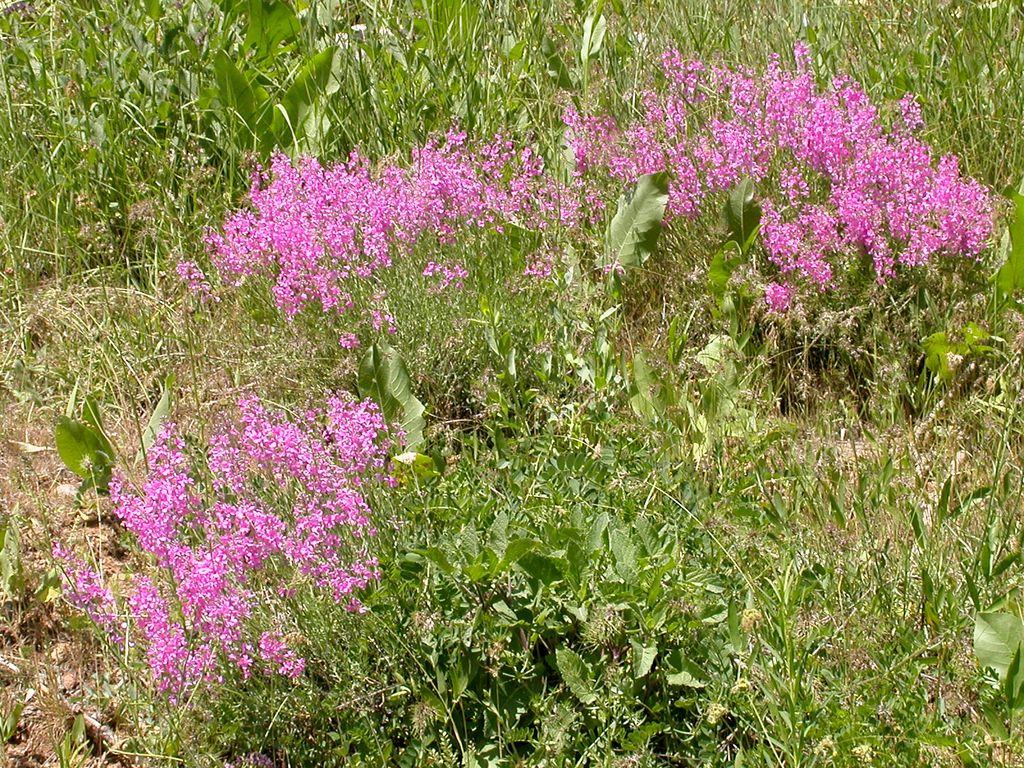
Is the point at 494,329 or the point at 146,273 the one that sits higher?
the point at 494,329

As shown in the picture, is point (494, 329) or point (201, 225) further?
point (201, 225)

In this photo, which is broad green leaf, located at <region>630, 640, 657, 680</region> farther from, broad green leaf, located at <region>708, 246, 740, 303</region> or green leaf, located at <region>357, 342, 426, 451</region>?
broad green leaf, located at <region>708, 246, 740, 303</region>

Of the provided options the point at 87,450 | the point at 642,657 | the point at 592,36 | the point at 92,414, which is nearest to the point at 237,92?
the point at 592,36

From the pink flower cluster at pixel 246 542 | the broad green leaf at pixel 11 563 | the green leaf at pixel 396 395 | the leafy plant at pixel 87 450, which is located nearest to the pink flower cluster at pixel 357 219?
the green leaf at pixel 396 395

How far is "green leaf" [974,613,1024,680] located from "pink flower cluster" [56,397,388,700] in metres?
1.17

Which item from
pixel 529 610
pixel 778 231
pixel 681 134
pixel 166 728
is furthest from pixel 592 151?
pixel 166 728

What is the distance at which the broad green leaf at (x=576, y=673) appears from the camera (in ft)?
6.97

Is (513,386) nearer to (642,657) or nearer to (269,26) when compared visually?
(642,657)

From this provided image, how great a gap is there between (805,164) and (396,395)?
4.65 feet

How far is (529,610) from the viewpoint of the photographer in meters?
2.21

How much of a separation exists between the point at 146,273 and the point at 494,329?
62.2 inches

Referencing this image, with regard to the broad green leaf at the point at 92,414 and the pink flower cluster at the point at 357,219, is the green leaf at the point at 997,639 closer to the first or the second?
the pink flower cluster at the point at 357,219

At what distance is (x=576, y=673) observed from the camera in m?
2.14

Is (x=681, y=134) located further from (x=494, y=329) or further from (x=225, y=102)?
(x=225, y=102)
